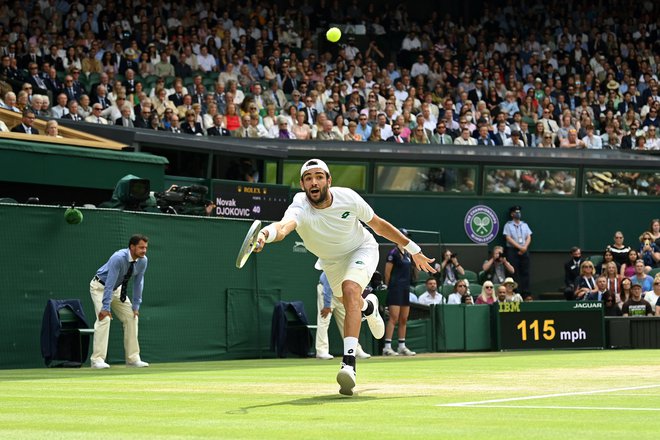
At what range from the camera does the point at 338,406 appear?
796cm

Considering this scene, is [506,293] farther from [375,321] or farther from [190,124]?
[375,321]

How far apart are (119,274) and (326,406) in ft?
28.1

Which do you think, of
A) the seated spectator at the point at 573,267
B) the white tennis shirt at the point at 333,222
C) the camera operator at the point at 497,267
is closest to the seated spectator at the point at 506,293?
the camera operator at the point at 497,267

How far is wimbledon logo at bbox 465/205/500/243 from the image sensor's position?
28891 millimetres

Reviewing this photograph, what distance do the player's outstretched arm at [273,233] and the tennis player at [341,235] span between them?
1 cm

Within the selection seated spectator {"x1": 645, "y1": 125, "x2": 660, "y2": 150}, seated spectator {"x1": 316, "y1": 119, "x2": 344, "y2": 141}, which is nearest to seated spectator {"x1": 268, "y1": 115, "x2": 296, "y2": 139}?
seated spectator {"x1": 316, "y1": 119, "x2": 344, "y2": 141}

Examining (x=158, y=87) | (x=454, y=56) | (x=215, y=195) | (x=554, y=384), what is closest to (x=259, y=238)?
(x=554, y=384)

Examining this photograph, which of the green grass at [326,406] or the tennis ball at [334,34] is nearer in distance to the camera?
the green grass at [326,406]

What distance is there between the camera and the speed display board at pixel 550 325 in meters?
22.8

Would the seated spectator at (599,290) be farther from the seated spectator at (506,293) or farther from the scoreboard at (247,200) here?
the scoreboard at (247,200)

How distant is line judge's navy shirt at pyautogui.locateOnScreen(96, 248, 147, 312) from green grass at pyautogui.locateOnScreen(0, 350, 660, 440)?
2.68 metres

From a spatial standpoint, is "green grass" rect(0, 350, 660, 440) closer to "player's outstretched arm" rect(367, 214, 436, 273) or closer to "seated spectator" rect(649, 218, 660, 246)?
"player's outstretched arm" rect(367, 214, 436, 273)

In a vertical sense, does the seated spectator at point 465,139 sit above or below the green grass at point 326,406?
above

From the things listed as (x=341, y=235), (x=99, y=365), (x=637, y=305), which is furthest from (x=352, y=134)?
(x=341, y=235)
